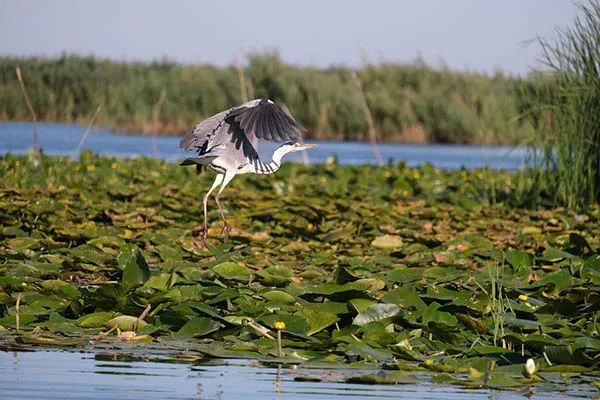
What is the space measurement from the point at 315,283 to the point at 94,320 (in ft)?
4.88

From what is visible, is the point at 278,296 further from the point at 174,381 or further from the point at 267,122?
the point at 267,122

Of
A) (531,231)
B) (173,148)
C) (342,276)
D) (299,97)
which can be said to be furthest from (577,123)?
(299,97)

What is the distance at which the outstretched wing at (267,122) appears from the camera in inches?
260

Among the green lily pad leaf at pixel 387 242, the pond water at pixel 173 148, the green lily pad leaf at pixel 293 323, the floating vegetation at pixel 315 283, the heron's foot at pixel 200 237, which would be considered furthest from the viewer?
the pond water at pixel 173 148

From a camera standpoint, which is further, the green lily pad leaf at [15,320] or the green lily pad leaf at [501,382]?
the green lily pad leaf at [15,320]

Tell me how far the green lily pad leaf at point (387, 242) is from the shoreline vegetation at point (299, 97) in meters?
19.0

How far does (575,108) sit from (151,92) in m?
19.3

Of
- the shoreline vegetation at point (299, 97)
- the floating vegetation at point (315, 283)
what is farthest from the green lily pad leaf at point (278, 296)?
the shoreline vegetation at point (299, 97)

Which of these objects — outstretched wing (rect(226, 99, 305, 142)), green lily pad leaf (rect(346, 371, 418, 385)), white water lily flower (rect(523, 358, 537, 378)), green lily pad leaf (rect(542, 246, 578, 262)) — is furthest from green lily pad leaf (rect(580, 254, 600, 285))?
outstretched wing (rect(226, 99, 305, 142))

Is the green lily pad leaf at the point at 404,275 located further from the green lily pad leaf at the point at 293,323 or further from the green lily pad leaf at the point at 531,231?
the green lily pad leaf at the point at 531,231

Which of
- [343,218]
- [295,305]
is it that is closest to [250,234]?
[343,218]

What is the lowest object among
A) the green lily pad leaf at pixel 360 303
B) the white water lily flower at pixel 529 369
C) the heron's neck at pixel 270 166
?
the white water lily flower at pixel 529 369

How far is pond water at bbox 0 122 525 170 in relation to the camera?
1992 cm

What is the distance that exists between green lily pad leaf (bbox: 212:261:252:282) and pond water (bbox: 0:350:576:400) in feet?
4.60
